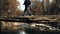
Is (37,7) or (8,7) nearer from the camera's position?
(8,7)

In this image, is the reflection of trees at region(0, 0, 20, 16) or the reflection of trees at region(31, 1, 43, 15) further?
the reflection of trees at region(31, 1, 43, 15)

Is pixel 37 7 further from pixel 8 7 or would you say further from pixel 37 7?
pixel 8 7

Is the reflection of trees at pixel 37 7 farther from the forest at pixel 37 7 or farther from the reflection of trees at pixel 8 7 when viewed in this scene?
the reflection of trees at pixel 8 7

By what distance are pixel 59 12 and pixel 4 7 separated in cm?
499

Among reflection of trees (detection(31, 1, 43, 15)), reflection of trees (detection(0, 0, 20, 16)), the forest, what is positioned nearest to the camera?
the forest

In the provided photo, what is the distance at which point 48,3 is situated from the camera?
→ 19.6 meters

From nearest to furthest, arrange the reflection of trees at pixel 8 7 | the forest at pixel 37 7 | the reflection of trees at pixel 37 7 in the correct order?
the forest at pixel 37 7 → the reflection of trees at pixel 8 7 → the reflection of trees at pixel 37 7

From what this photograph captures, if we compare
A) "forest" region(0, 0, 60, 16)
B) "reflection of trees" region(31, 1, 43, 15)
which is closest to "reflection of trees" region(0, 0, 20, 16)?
"forest" region(0, 0, 60, 16)

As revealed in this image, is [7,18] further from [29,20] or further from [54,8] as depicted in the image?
[54,8]

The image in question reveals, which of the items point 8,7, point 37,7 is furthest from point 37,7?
point 8,7

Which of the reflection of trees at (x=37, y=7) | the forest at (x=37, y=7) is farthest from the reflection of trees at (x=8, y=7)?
the reflection of trees at (x=37, y=7)

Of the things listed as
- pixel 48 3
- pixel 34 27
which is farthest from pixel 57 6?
pixel 34 27

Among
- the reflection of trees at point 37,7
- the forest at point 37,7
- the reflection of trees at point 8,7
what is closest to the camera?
the forest at point 37,7

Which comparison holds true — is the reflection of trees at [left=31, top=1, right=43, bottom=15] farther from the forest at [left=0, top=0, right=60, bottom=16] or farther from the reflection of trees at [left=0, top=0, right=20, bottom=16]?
the reflection of trees at [left=0, top=0, right=20, bottom=16]
